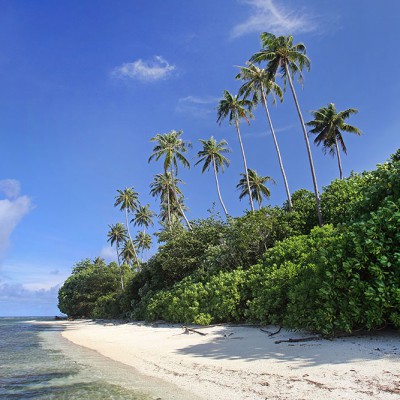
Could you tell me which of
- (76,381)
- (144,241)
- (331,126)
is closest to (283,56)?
(331,126)

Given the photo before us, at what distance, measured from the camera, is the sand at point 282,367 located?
551 centimetres

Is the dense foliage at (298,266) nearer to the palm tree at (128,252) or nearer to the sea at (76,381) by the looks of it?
the sea at (76,381)

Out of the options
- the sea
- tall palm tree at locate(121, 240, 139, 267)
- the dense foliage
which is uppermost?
tall palm tree at locate(121, 240, 139, 267)

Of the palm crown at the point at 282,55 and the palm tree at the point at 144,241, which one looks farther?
the palm tree at the point at 144,241

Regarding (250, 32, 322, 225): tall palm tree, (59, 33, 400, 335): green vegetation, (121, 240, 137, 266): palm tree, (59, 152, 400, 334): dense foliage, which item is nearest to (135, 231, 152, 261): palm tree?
(121, 240, 137, 266): palm tree

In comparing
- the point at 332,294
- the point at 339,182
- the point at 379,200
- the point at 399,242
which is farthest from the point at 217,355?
the point at 339,182

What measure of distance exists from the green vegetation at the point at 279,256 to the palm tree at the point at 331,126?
0.38ft

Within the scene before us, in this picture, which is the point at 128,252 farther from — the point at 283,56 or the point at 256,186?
the point at 283,56

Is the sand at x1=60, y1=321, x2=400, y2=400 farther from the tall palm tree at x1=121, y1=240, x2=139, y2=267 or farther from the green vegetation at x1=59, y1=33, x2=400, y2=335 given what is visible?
the tall palm tree at x1=121, y1=240, x2=139, y2=267

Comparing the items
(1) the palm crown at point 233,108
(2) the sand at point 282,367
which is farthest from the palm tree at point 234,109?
(2) the sand at point 282,367

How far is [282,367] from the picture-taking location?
6980 mm

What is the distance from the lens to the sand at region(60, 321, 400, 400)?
5508 mm

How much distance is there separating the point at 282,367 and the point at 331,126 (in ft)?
122

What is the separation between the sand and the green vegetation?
0.65m
